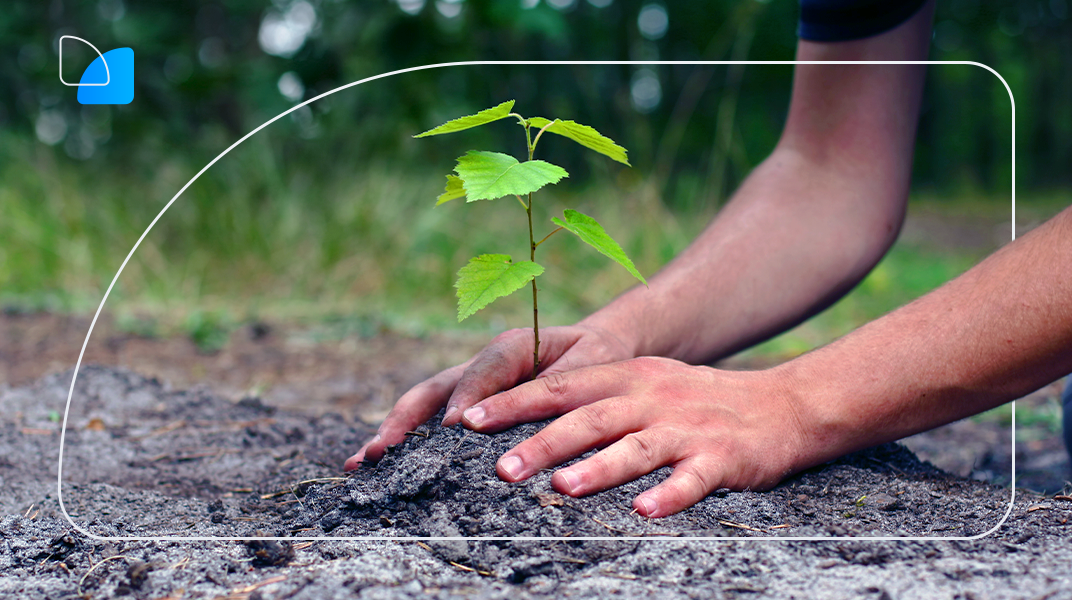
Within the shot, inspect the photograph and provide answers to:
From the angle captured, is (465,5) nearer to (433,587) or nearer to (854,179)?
(854,179)

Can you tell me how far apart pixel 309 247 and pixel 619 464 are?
3.15 metres

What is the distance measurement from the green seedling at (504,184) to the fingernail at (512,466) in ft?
0.77

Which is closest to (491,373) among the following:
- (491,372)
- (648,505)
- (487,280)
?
(491,372)

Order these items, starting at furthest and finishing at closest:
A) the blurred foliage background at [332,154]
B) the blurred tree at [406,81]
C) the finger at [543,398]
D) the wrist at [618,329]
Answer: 1. the blurred tree at [406,81]
2. the blurred foliage background at [332,154]
3. the wrist at [618,329]
4. the finger at [543,398]

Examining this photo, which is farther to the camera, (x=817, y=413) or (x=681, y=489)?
(x=817, y=413)

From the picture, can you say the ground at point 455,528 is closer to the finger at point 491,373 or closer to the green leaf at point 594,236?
the finger at point 491,373

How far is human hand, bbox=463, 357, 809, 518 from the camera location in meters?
1.09

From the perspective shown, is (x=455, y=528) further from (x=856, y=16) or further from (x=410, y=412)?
(x=856, y=16)

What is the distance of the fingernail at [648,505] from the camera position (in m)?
1.07

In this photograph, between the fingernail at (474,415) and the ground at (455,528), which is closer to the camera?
the ground at (455,528)

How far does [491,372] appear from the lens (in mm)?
1228

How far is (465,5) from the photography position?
4180 mm

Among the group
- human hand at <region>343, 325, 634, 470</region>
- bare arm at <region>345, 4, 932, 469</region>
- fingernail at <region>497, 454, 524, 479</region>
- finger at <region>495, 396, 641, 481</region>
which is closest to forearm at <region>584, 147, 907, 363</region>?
bare arm at <region>345, 4, 932, 469</region>

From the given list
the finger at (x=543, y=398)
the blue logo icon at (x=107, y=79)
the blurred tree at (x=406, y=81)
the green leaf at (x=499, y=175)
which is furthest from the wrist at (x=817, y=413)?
the blurred tree at (x=406, y=81)
